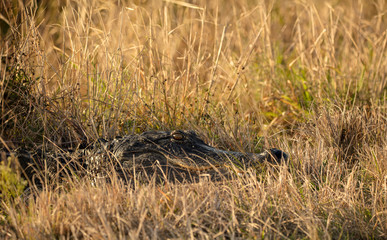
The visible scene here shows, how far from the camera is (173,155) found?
12.4 ft

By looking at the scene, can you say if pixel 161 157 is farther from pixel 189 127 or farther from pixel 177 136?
pixel 189 127

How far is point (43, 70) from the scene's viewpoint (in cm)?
436

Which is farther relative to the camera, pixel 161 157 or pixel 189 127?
pixel 189 127

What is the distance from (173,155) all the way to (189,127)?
41.7 inches

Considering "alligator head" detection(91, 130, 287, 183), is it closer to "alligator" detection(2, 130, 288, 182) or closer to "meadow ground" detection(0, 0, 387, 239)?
"alligator" detection(2, 130, 288, 182)

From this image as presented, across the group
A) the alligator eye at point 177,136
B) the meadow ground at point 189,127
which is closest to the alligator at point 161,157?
the alligator eye at point 177,136

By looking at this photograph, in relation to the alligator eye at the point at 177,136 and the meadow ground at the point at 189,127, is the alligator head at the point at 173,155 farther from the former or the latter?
the meadow ground at the point at 189,127

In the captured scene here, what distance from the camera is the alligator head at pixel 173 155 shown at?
12.1 feet

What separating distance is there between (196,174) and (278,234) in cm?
117

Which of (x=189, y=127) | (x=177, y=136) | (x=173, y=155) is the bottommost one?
(x=189, y=127)

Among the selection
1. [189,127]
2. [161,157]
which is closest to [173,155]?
[161,157]

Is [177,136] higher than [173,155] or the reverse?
higher

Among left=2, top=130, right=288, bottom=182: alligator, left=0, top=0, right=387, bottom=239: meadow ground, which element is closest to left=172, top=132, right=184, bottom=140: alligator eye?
left=2, top=130, right=288, bottom=182: alligator

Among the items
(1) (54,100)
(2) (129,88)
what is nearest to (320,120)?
(2) (129,88)
